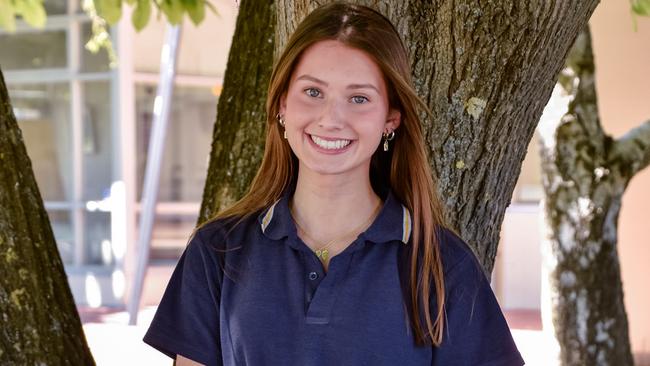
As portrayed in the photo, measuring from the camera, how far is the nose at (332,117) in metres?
2.02

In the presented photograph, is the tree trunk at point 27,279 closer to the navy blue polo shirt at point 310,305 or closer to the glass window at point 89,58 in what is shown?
the navy blue polo shirt at point 310,305

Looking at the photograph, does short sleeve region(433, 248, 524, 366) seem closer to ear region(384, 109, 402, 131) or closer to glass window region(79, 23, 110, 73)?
ear region(384, 109, 402, 131)

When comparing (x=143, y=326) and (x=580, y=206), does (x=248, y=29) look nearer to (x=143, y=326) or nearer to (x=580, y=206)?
(x=580, y=206)

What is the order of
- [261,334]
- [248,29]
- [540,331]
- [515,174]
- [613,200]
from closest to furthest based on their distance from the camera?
[261,334] < [515,174] < [248,29] < [613,200] < [540,331]

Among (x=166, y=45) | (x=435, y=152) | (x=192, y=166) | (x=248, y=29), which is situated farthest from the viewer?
(x=192, y=166)

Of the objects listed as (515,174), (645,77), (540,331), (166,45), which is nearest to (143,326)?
(166,45)

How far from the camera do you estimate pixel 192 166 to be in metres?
10.3

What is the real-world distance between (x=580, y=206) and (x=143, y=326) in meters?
5.17

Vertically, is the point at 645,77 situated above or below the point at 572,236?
above

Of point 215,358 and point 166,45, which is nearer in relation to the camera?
point 215,358

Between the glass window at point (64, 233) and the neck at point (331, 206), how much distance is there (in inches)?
340

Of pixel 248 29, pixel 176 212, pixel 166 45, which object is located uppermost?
pixel 166 45

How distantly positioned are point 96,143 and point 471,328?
8.89 m

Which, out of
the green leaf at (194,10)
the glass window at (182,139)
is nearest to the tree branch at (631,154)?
the green leaf at (194,10)
